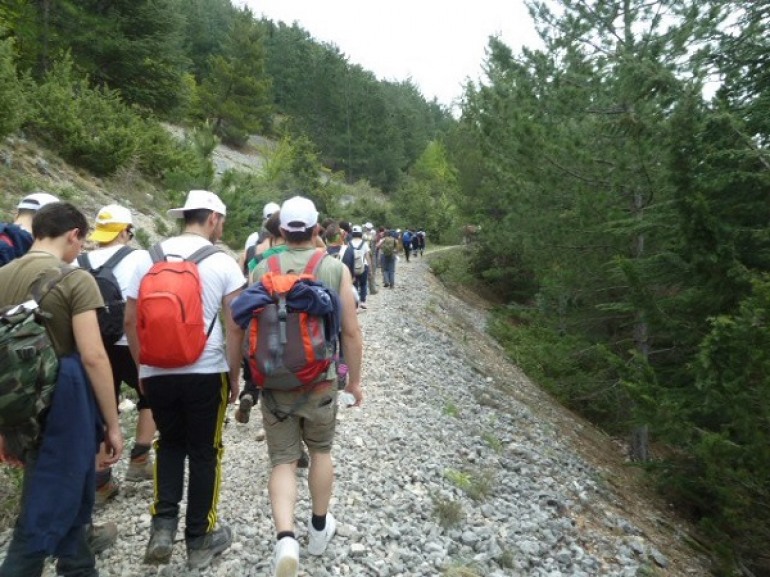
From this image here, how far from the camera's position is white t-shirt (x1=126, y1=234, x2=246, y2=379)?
3.21m

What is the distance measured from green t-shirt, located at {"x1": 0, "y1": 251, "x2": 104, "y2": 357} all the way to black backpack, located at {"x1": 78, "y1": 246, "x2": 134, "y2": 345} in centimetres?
90

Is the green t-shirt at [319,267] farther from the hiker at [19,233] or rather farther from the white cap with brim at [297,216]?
the hiker at [19,233]

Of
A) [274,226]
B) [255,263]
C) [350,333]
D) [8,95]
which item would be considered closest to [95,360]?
[350,333]

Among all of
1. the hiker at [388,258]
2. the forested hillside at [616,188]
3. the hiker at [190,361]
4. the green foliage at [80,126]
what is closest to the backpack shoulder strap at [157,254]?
the hiker at [190,361]

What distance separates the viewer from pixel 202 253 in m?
3.27

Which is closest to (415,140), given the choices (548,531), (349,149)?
(349,149)

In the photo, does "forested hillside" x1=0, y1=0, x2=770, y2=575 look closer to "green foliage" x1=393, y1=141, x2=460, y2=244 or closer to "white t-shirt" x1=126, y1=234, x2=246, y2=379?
"white t-shirt" x1=126, y1=234, x2=246, y2=379

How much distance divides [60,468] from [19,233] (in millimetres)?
2141

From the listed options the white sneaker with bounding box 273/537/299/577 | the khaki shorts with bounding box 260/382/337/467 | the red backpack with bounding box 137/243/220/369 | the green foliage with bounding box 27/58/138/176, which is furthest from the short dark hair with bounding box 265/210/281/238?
the green foliage with bounding box 27/58/138/176

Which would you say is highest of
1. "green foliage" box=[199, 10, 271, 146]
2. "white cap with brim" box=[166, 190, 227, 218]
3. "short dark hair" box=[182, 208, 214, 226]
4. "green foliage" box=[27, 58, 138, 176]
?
"green foliage" box=[199, 10, 271, 146]

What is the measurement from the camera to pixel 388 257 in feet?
60.2

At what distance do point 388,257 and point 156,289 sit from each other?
50.6 feet

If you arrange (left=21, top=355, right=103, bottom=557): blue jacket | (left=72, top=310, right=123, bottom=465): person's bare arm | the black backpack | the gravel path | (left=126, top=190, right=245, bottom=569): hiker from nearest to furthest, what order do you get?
1. (left=21, top=355, right=103, bottom=557): blue jacket
2. (left=72, top=310, right=123, bottom=465): person's bare arm
3. (left=126, top=190, right=245, bottom=569): hiker
4. the black backpack
5. the gravel path

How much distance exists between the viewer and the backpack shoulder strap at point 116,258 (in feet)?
12.4
